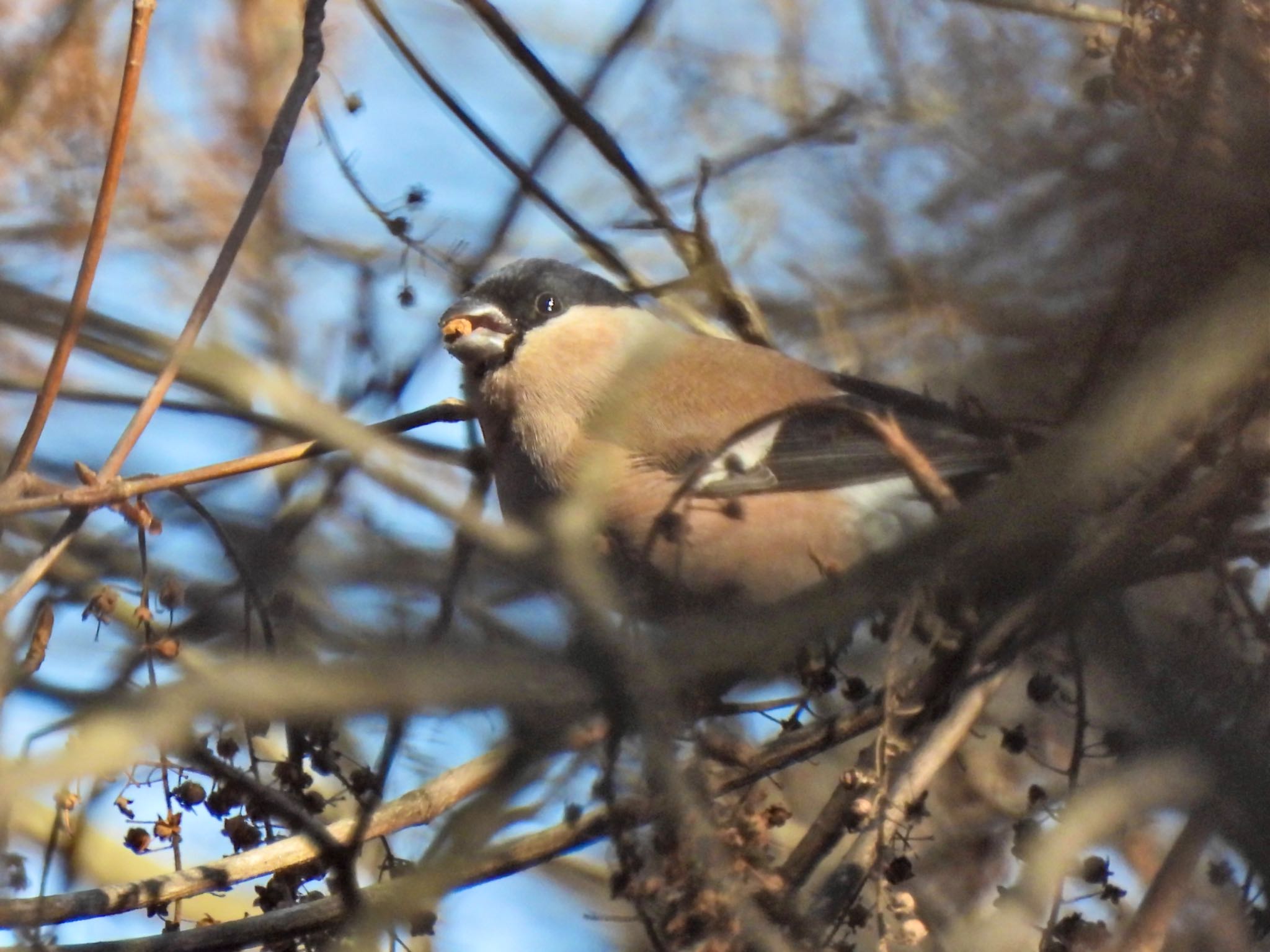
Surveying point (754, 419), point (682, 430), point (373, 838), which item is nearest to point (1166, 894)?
point (373, 838)

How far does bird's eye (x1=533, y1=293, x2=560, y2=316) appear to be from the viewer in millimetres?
3785

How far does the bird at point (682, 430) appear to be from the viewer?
9.93 ft

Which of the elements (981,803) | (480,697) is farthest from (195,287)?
(480,697)

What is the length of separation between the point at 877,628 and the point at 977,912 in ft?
4.95

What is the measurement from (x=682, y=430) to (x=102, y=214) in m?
1.53

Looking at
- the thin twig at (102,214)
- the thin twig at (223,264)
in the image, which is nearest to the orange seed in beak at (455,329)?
the thin twig at (223,264)

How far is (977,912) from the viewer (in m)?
3.46

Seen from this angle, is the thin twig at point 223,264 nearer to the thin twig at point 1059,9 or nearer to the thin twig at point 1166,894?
the thin twig at point 1059,9

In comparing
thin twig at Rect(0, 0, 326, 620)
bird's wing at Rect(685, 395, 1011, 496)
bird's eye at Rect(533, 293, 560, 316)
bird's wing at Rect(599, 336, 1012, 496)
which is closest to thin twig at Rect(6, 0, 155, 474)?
thin twig at Rect(0, 0, 326, 620)

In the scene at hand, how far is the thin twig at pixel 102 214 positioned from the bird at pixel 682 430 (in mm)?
1021

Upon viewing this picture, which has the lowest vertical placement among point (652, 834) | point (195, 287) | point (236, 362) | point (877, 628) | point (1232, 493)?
point (652, 834)

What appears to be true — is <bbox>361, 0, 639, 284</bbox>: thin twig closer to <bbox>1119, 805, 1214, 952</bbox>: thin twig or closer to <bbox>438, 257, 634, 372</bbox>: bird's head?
<bbox>438, 257, 634, 372</bbox>: bird's head

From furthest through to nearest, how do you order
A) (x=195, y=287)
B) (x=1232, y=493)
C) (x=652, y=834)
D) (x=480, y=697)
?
(x=195, y=287), (x=1232, y=493), (x=652, y=834), (x=480, y=697)

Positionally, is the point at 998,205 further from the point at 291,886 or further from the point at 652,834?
the point at 291,886
